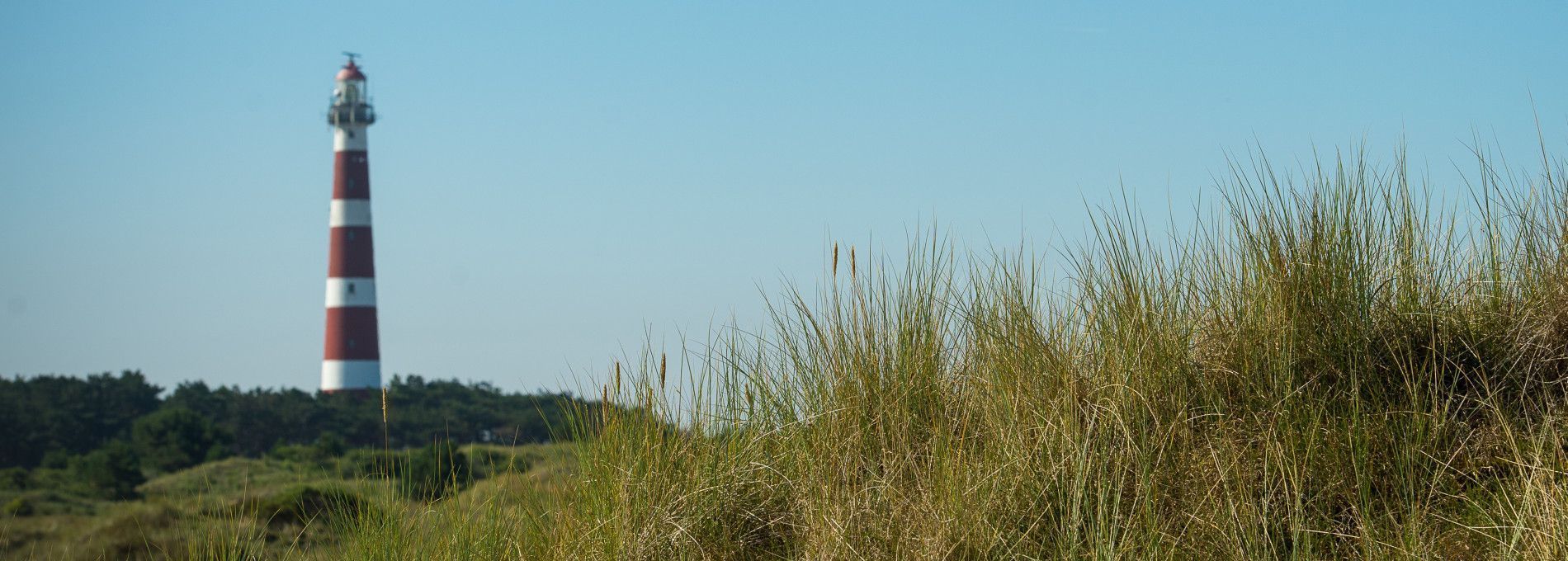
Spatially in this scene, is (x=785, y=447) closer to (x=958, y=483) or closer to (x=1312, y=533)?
(x=958, y=483)

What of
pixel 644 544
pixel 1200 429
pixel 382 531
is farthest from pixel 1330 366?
pixel 382 531

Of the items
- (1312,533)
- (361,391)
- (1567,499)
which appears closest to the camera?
(1567,499)

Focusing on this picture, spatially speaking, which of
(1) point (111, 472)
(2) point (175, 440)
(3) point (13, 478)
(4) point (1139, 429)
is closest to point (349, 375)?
(2) point (175, 440)

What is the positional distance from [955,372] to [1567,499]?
1.31 meters

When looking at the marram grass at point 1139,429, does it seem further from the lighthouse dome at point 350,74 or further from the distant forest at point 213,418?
the lighthouse dome at point 350,74

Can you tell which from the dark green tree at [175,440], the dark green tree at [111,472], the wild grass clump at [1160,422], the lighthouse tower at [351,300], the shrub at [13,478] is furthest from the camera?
the lighthouse tower at [351,300]

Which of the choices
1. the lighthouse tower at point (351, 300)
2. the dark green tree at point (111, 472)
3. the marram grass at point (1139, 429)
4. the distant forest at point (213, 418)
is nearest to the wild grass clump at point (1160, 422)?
the marram grass at point (1139, 429)

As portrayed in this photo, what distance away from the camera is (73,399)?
88.0 feet

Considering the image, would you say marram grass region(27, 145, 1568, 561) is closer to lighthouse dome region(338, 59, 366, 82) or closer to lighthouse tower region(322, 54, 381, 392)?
lighthouse tower region(322, 54, 381, 392)

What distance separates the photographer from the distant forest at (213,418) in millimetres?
24000

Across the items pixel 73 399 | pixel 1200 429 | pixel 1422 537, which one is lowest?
pixel 1422 537

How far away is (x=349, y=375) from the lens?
1123 inches

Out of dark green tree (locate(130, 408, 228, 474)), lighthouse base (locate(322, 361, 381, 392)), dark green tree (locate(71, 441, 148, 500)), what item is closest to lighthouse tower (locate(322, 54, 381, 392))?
lighthouse base (locate(322, 361, 381, 392))

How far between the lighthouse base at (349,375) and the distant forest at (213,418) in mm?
300
